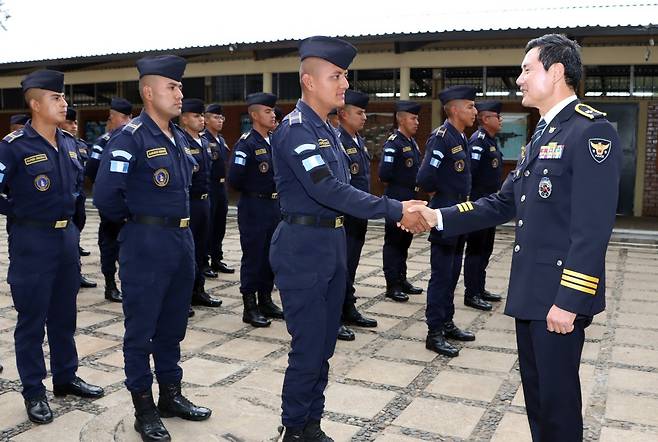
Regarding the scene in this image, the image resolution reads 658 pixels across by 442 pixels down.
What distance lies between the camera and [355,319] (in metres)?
5.48

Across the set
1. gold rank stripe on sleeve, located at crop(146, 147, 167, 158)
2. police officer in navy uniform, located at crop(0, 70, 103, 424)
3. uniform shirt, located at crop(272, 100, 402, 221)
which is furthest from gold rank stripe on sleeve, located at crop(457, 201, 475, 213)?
police officer in navy uniform, located at crop(0, 70, 103, 424)

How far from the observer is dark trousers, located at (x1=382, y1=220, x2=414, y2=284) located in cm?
658

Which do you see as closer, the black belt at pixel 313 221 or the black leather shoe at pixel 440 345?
the black belt at pixel 313 221

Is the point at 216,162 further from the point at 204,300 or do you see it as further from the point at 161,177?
the point at 161,177

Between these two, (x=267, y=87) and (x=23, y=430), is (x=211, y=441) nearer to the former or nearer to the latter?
(x=23, y=430)

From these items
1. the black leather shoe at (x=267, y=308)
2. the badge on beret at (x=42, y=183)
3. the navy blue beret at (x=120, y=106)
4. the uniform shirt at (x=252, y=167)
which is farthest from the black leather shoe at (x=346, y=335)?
the navy blue beret at (x=120, y=106)

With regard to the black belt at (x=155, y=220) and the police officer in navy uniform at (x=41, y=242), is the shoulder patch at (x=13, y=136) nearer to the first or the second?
the police officer in navy uniform at (x=41, y=242)

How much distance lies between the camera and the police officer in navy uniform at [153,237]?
3240mm

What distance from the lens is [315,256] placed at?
10.2 feet

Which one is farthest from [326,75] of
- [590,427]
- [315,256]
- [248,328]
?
[248,328]

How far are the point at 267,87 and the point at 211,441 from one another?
416 inches

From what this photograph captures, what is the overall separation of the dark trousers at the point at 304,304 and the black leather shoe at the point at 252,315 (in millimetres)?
2310

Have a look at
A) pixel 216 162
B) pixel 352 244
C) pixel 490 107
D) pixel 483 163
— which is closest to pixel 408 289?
pixel 352 244

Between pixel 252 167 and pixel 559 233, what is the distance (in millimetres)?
3819
